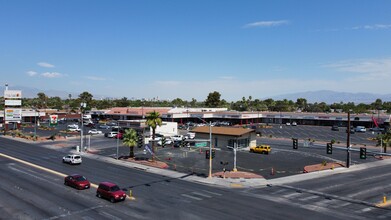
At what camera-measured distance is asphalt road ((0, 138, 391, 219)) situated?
30297mm

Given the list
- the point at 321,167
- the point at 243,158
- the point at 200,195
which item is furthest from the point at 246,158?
the point at 200,195

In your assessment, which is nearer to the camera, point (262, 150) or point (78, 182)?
point (78, 182)

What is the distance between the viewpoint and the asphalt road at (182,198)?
30.3m

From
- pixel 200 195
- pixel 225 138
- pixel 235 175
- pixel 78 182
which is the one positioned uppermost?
pixel 225 138

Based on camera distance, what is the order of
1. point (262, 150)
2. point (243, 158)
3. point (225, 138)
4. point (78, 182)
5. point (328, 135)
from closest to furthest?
point (78, 182) < point (243, 158) < point (262, 150) < point (225, 138) < point (328, 135)

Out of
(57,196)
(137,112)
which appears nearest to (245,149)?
(57,196)

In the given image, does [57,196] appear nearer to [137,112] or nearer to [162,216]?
[162,216]

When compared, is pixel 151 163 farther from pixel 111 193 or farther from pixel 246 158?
pixel 111 193

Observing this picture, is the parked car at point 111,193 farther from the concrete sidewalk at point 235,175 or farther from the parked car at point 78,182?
the concrete sidewalk at point 235,175

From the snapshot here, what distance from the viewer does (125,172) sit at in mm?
50344

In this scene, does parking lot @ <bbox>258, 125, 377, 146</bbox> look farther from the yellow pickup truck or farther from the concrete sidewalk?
the yellow pickup truck

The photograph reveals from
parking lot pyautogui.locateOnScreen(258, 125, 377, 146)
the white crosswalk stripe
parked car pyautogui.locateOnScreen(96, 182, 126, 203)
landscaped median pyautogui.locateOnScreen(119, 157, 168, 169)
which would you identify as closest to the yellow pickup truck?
landscaped median pyautogui.locateOnScreen(119, 157, 168, 169)

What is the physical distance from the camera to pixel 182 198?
35.9 meters

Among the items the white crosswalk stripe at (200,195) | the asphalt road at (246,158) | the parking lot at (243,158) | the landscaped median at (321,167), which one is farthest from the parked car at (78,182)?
the landscaped median at (321,167)
